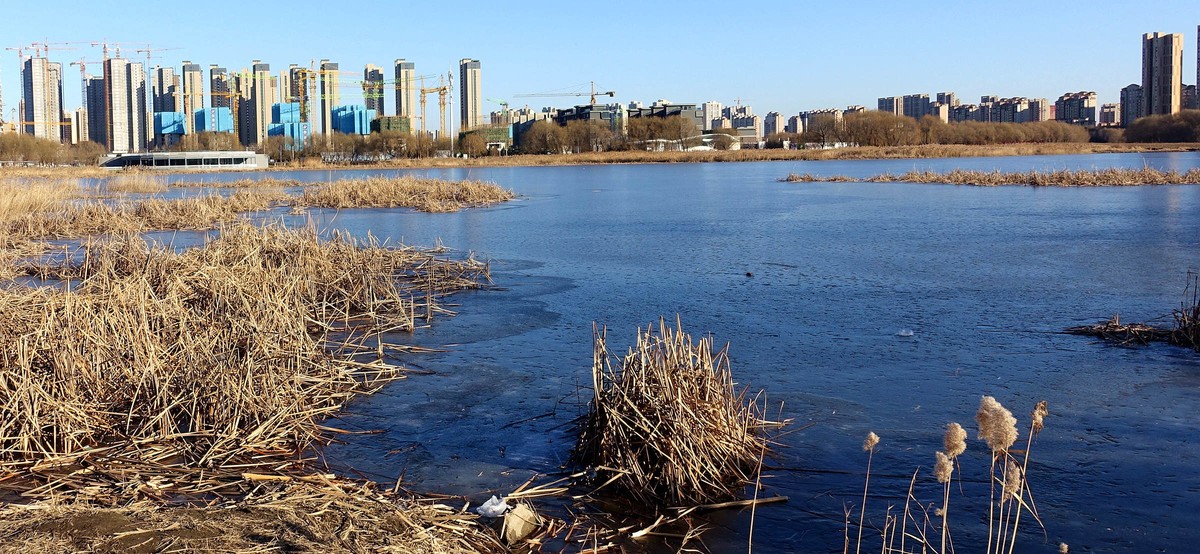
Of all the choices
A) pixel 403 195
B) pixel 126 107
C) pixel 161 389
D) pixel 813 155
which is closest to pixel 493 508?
pixel 161 389

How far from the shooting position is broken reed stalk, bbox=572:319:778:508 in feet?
17.1

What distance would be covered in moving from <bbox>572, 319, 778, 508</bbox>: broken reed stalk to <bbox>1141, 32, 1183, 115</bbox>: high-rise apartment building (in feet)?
492

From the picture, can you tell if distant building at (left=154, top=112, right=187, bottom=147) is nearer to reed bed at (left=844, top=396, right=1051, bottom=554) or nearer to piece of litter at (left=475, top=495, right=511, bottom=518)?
piece of litter at (left=475, top=495, right=511, bottom=518)

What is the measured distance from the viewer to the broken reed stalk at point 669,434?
5227 mm

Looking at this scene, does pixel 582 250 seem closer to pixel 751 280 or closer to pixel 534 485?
pixel 751 280

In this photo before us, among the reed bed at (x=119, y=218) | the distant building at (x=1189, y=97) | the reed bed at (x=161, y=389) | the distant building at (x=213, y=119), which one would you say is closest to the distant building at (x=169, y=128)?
the distant building at (x=213, y=119)

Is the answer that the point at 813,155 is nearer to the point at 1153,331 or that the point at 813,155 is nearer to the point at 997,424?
the point at 1153,331

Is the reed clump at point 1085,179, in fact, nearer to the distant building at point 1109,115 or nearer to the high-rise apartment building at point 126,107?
the distant building at point 1109,115

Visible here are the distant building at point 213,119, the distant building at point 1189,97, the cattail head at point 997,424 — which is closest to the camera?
the cattail head at point 997,424

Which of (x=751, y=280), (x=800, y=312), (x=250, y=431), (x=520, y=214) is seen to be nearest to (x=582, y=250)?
(x=751, y=280)

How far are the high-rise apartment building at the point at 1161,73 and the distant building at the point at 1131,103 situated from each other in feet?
7.50

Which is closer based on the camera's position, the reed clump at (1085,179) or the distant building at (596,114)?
the reed clump at (1085,179)

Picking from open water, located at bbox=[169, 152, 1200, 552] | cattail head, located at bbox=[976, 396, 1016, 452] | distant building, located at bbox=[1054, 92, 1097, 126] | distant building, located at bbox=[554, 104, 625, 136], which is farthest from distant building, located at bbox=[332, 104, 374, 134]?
cattail head, located at bbox=[976, 396, 1016, 452]

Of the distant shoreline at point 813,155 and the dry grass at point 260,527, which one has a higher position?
the distant shoreline at point 813,155
